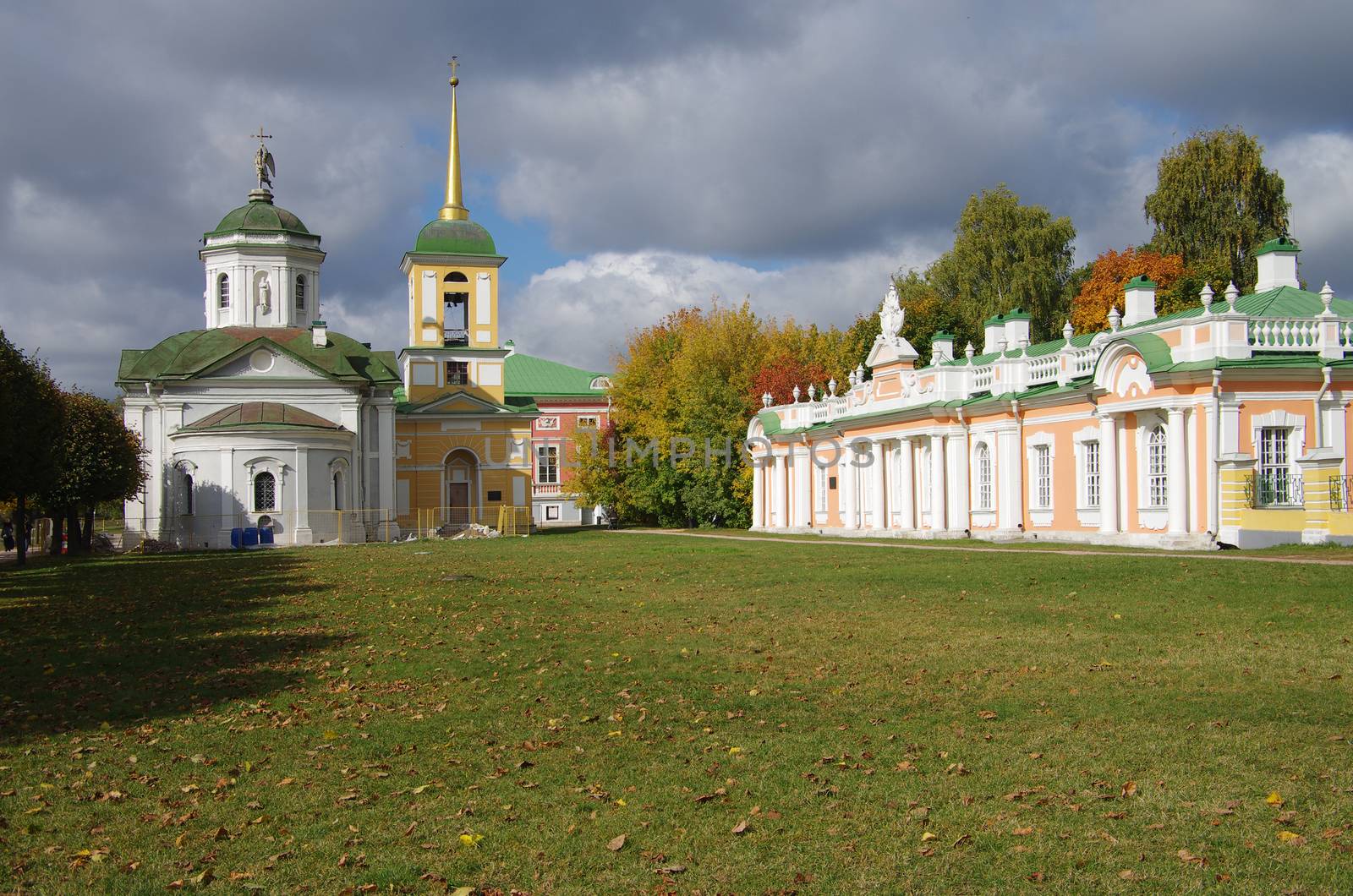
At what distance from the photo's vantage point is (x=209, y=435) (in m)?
49.6

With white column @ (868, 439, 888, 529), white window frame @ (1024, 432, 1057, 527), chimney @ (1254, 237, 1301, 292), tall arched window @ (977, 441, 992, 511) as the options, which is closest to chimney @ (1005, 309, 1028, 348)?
tall arched window @ (977, 441, 992, 511)

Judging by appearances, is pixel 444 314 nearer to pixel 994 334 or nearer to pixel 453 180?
pixel 453 180

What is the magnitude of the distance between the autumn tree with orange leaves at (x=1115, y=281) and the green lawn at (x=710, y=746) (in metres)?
38.7

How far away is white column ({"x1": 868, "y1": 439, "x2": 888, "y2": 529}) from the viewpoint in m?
41.3

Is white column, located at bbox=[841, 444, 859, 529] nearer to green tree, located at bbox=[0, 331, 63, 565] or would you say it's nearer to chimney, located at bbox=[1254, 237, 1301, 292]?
chimney, located at bbox=[1254, 237, 1301, 292]

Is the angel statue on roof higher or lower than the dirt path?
higher

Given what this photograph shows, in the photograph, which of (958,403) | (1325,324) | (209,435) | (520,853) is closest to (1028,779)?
(520,853)

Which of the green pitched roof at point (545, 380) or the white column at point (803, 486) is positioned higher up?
the green pitched roof at point (545, 380)

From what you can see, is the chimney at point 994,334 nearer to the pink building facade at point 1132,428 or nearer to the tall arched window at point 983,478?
the pink building facade at point 1132,428

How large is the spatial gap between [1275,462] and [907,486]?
1398 centimetres

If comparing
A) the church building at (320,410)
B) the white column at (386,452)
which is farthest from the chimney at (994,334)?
the white column at (386,452)

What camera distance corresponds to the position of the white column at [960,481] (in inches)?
1429

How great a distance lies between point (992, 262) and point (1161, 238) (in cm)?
868

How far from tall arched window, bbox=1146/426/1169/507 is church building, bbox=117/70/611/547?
3305cm
